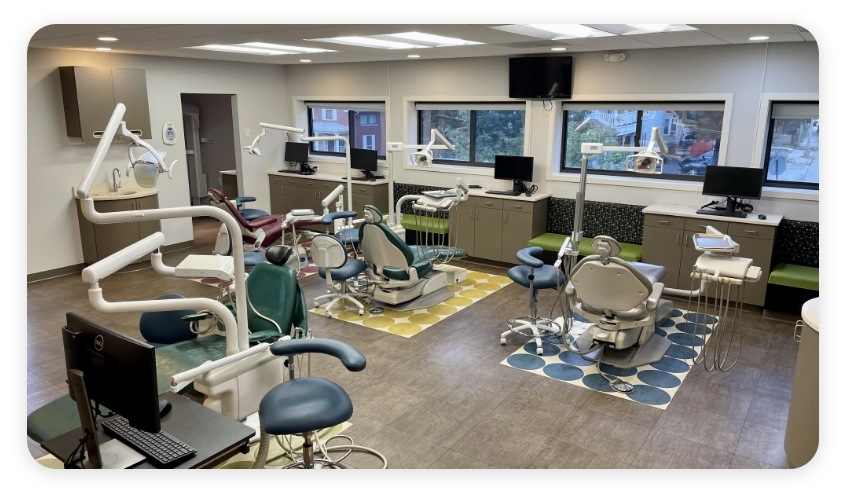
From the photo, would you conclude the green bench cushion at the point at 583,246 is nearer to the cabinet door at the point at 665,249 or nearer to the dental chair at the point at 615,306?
the cabinet door at the point at 665,249

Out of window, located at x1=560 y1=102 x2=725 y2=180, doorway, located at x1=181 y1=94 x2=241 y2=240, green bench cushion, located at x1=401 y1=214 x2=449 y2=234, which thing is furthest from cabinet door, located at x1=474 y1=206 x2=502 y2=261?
doorway, located at x1=181 y1=94 x2=241 y2=240

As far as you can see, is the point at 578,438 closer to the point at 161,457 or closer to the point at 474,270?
the point at 161,457

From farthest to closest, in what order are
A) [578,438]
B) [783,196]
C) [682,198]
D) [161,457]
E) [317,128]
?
[317,128]
[682,198]
[783,196]
[578,438]
[161,457]

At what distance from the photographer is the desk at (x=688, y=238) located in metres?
5.45

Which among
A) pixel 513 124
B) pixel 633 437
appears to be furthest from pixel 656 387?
pixel 513 124

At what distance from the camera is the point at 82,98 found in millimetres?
6344

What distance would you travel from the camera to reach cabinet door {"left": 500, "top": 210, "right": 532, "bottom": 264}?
6.78 meters

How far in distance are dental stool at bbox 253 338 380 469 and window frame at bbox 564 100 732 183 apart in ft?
15.7

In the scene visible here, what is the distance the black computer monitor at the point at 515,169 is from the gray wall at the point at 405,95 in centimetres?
18

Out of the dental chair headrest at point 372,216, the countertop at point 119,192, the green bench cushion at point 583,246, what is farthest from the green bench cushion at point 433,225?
the countertop at point 119,192

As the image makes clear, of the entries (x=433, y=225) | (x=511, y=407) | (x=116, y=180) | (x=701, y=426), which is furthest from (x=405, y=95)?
(x=701, y=426)

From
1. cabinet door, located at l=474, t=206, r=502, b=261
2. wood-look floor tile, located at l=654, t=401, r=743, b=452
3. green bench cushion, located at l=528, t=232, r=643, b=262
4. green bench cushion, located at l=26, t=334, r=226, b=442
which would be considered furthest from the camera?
cabinet door, located at l=474, t=206, r=502, b=261

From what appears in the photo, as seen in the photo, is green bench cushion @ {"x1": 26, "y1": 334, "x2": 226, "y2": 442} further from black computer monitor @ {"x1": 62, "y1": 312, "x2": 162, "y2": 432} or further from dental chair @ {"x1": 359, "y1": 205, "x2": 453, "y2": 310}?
dental chair @ {"x1": 359, "y1": 205, "x2": 453, "y2": 310}

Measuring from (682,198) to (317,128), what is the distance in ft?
17.8
